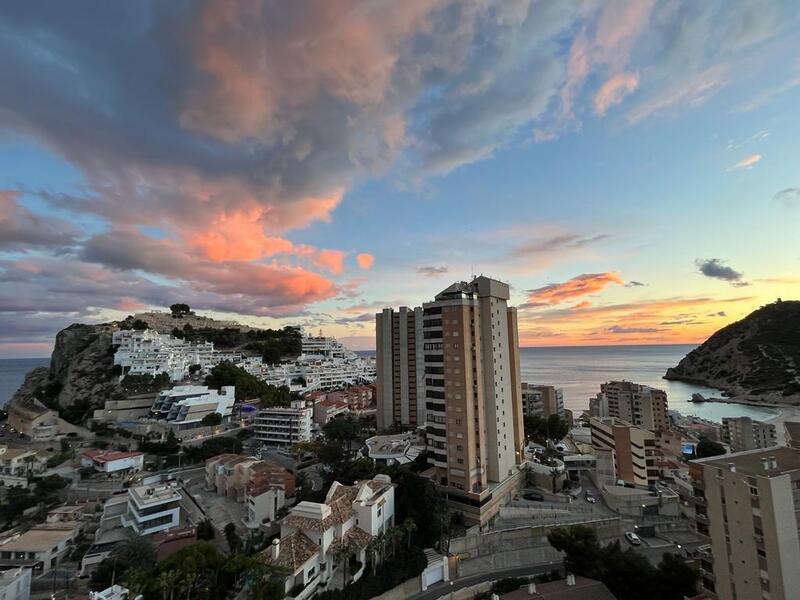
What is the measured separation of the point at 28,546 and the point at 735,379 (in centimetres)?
12859

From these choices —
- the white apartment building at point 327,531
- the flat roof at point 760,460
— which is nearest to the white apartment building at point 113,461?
the white apartment building at point 327,531

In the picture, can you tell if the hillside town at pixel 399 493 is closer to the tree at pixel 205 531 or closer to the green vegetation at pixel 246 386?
the tree at pixel 205 531

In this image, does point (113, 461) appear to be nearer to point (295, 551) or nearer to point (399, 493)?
point (295, 551)

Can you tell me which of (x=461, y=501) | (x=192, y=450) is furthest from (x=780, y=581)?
(x=192, y=450)

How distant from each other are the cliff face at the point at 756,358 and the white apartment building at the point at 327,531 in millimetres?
97350

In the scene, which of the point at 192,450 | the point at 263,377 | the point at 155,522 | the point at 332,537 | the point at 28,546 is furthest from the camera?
the point at 263,377

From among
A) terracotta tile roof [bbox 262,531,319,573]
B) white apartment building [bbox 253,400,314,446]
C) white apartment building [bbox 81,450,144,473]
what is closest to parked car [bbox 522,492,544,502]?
terracotta tile roof [bbox 262,531,319,573]

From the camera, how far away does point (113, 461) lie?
3591 cm

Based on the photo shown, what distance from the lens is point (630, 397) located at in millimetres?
57875

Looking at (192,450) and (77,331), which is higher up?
(77,331)

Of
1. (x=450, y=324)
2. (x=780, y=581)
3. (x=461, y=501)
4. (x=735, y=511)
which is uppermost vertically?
(x=450, y=324)

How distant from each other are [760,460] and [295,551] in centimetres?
1992

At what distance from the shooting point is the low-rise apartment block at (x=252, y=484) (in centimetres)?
2794

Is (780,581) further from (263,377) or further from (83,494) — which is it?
(263,377)
